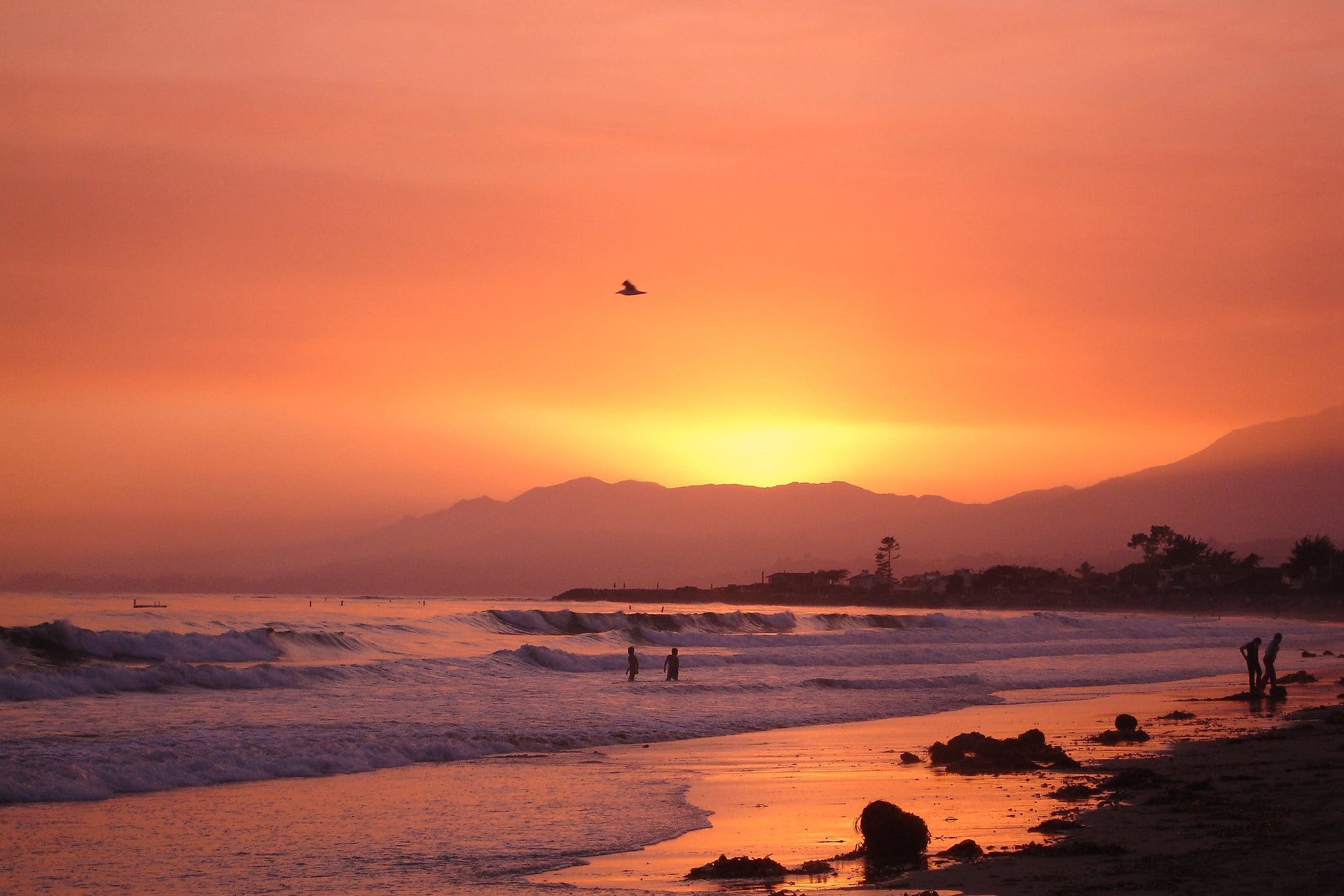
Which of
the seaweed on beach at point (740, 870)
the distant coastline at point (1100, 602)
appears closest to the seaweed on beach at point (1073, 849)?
the seaweed on beach at point (740, 870)

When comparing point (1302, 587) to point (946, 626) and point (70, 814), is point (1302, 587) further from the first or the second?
point (70, 814)

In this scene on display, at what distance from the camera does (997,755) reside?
18.4 metres

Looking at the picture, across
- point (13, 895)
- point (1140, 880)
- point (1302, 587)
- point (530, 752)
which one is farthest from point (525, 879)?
point (1302, 587)

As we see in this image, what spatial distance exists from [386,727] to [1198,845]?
16318mm

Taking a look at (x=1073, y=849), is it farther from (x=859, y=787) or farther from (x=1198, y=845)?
(x=859, y=787)

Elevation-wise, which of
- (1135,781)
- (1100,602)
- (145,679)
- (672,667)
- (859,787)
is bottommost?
(1100,602)

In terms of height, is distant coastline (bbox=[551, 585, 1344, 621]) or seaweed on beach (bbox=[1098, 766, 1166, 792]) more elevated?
seaweed on beach (bbox=[1098, 766, 1166, 792])

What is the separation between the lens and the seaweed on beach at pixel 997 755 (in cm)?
1794

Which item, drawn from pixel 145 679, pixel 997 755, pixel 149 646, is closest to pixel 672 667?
pixel 145 679

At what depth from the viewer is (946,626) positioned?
90.8 m

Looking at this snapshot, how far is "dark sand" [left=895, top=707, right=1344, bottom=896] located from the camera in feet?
31.0

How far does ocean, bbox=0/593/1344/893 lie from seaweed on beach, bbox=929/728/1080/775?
4429 mm

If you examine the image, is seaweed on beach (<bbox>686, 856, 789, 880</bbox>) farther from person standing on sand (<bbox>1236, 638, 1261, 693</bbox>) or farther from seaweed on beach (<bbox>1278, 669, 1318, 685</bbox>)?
seaweed on beach (<bbox>1278, 669, 1318, 685</bbox>)

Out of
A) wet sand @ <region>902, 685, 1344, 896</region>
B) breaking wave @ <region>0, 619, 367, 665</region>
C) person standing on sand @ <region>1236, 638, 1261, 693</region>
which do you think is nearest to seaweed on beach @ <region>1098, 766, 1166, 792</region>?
wet sand @ <region>902, 685, 1344, 896</region>
